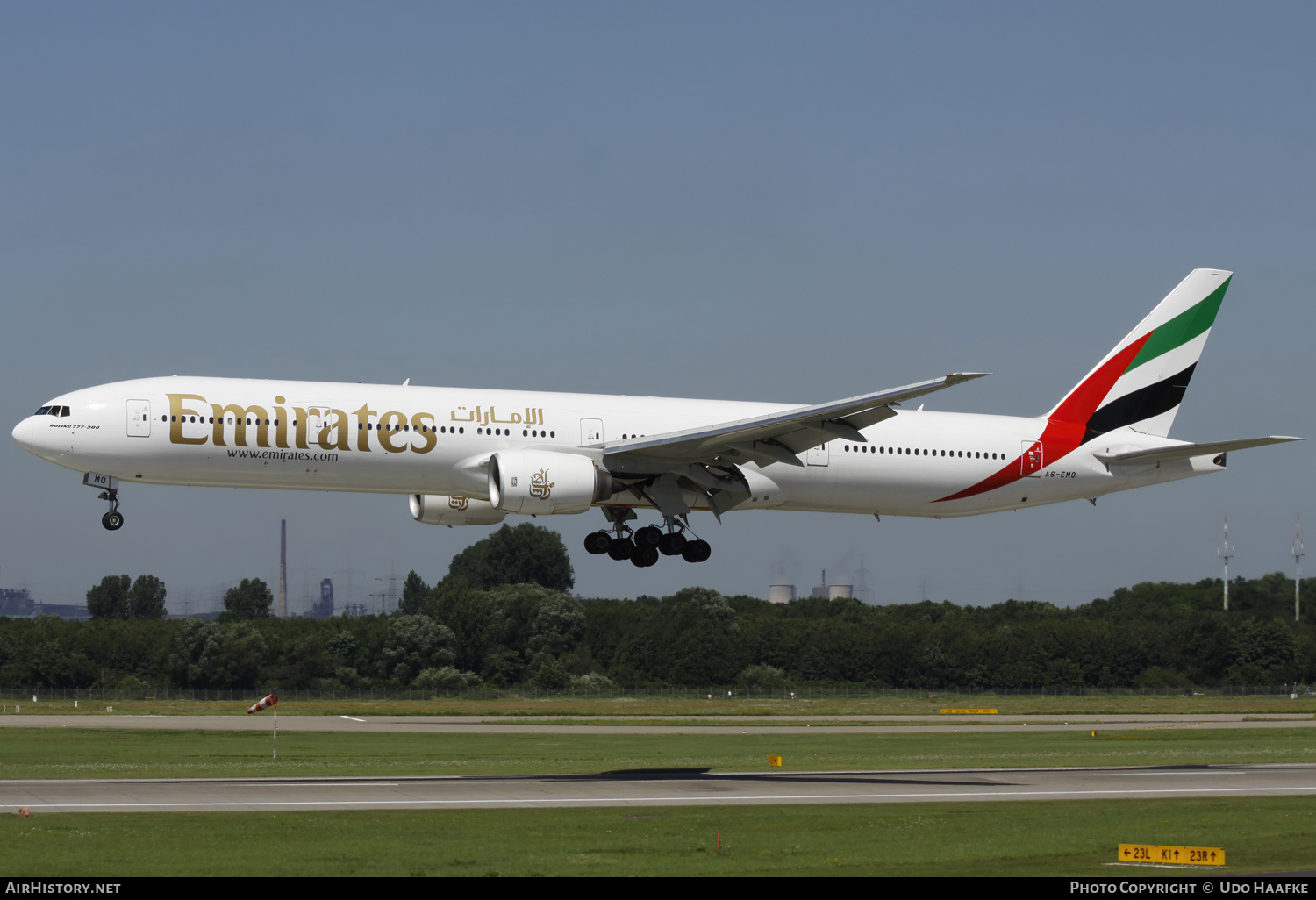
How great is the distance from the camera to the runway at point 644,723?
6344 cm

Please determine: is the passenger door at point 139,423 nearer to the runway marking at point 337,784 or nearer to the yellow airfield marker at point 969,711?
the runway marking at point 337,784

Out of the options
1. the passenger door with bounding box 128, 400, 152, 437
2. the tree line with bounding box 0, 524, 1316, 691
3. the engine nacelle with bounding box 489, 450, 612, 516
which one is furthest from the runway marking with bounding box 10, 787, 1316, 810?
the tree line with bounding box 0, 524, 1316, 691

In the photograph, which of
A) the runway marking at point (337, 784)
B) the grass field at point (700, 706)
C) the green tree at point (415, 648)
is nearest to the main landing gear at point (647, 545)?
the runway marking at point (337, 784)

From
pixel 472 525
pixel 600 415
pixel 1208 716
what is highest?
pixel 600 415

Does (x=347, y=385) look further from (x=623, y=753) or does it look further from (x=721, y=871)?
(x=721, y=871)

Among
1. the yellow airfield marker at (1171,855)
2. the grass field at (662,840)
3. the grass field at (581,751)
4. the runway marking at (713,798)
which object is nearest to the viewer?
the yellow airfield marker at (1171,855)

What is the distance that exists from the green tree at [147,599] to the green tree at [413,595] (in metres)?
32.3

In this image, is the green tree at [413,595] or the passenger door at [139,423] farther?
the green tree at [413,595]

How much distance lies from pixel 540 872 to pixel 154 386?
22.5m

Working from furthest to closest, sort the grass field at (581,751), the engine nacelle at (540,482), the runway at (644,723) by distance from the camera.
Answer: the runway at (644,723)
the grass field at (581,751)
the engine nacelle at (540,482)

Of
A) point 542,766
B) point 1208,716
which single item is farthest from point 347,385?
point 1208,716

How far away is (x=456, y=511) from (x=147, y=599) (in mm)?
155299
